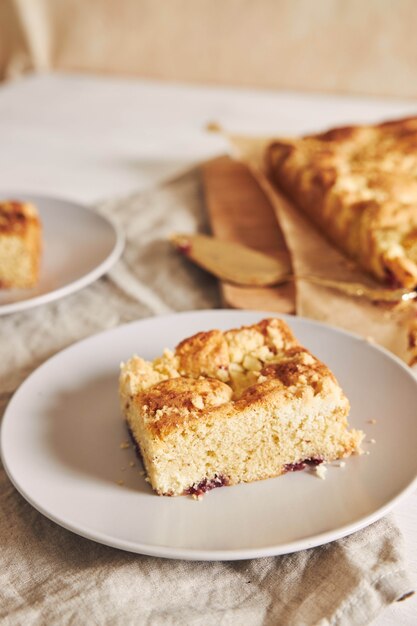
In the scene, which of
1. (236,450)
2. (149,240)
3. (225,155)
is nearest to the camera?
(236,450)

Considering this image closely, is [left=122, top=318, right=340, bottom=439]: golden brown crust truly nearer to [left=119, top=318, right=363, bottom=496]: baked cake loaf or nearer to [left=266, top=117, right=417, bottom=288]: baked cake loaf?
[left=119, top=318, right=363, bottom=496]: baked cake loaf

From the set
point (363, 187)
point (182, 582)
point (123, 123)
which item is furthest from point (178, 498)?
point (123, 123)

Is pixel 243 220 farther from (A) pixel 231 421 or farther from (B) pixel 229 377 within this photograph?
(A) pixel 231 421

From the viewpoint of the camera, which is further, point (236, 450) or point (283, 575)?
point (236, 450)

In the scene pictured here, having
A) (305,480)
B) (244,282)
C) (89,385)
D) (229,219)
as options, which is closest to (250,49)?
(229,219)

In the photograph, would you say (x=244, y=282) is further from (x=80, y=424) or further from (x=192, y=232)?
(x=80, y=424)

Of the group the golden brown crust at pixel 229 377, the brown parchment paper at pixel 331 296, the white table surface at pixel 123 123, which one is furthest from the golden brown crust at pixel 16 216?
the golden brown crust at pixel 229 377

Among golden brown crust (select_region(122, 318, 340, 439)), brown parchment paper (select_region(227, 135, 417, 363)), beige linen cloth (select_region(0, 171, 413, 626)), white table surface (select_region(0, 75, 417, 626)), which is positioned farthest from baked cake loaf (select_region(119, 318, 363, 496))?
white table surface (select_region(0, 75, 417, 626))
